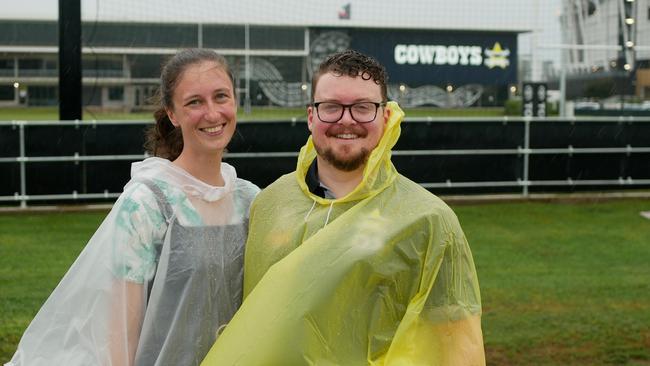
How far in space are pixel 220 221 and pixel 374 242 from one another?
51 centimetres

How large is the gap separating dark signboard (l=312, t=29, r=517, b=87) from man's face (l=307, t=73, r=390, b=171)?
1402 cm

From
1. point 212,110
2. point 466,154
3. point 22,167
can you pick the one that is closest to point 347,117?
point 212,110

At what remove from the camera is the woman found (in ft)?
8.13

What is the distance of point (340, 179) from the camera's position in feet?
8.24

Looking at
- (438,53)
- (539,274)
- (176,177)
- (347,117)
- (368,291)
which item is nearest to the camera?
(368,291)

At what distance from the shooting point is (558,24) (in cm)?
1745

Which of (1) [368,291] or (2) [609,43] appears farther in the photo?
(2) [609,43]

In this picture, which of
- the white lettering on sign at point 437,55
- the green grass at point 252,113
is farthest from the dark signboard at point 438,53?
the green grass at point 252,113

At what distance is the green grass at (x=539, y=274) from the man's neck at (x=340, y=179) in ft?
10.9

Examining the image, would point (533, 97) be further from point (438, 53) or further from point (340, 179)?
point (340, 179)

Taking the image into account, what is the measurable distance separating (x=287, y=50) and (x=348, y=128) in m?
14.8

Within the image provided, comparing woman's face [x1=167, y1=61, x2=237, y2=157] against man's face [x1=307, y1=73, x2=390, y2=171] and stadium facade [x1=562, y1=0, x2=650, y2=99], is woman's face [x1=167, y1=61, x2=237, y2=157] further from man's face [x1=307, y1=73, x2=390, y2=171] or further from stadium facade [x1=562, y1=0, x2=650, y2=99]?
stadium facade [x1=562, y1=0, x2=650, y2=99]

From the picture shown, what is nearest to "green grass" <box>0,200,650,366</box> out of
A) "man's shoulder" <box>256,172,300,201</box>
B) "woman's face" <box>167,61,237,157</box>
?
"man's shoulder" <box>256,172,300,201</box>

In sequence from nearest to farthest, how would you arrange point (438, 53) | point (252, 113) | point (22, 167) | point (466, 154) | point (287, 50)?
point (22, 167)
point (466, 154)
point (252, 113)
point (287, 50)
point (438, 53)
